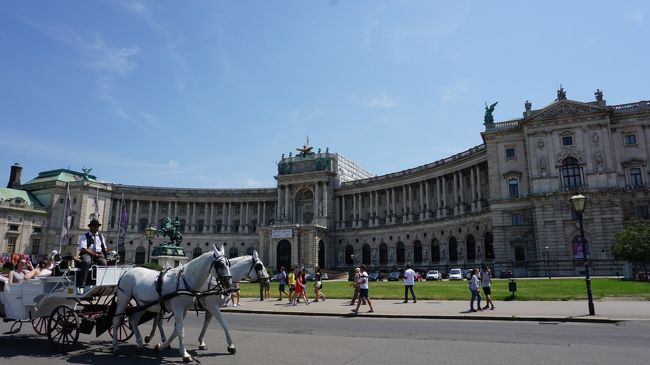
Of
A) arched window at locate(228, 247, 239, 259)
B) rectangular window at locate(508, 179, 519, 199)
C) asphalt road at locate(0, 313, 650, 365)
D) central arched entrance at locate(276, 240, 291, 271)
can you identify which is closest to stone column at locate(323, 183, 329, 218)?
central arched entrance at locate(276, 240, 291, 271)

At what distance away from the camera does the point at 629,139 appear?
6338 cm

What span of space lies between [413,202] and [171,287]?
82763 millimetres

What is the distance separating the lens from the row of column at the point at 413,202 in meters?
80.2

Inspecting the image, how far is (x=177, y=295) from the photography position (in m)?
12.9

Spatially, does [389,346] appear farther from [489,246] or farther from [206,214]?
[206,214]

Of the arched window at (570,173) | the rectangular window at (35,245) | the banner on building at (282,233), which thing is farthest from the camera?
the rectangular window at (35,245)

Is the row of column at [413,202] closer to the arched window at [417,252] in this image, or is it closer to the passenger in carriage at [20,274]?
the arched window at [417,252]

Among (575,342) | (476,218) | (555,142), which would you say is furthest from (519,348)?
(476,218)

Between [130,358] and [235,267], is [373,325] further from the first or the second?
[130,358]

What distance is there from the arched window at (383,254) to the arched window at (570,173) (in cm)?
3985

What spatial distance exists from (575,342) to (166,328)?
1594 cm

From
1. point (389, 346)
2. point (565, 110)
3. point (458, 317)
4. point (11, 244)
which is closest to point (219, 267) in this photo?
point (389, 346)

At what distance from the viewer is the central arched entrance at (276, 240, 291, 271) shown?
9362 cm

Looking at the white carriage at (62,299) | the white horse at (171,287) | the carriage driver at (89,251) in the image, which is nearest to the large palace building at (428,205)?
the white carriage at (62,299)
